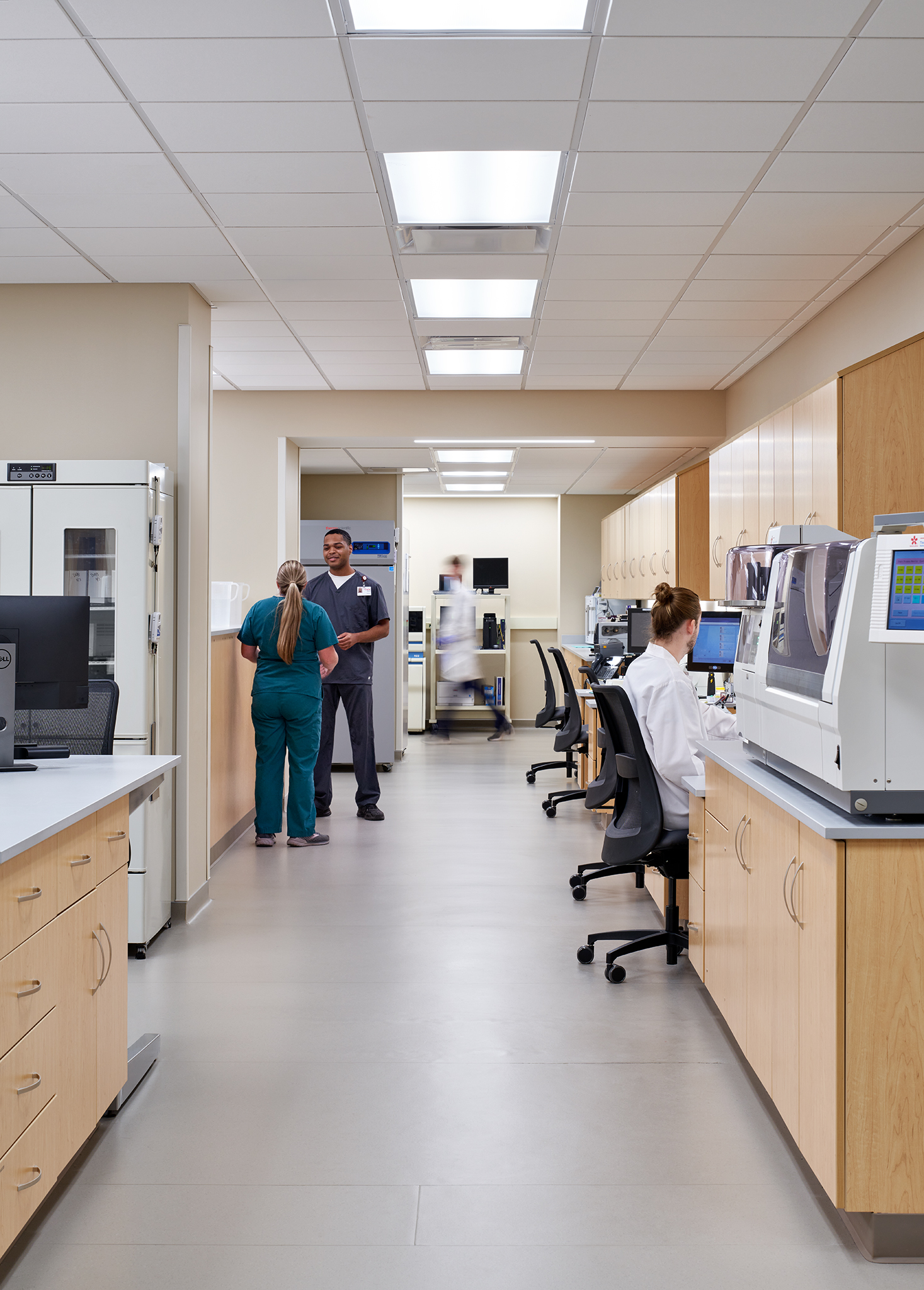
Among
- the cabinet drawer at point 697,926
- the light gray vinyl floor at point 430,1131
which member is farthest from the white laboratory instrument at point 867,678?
the cabinet drawer at point 697,926

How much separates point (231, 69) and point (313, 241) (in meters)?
1.27

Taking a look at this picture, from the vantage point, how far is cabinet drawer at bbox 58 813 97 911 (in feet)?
6.92

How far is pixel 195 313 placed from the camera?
4496 millimetres

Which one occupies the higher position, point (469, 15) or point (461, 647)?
point (469, 15)

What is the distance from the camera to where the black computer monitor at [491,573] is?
11.3 m

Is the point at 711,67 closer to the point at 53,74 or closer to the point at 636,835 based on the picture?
the point at 53,74

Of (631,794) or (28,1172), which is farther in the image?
(631,794)

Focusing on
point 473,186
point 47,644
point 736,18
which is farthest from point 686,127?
point 47,644

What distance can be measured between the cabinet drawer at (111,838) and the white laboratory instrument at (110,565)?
1301mm

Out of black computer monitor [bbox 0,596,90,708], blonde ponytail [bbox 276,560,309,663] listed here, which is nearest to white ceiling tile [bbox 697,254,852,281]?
blonde ponytail [bbox 276,560,309,663]

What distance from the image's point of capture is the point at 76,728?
3.20 m

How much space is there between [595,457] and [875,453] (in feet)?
14.4

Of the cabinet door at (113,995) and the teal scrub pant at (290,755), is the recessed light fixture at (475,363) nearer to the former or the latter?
the teal scrub pant at (290,755)

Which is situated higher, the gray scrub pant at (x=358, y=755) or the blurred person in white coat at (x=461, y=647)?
the blurred person in white coat at (x=461, y=647)
